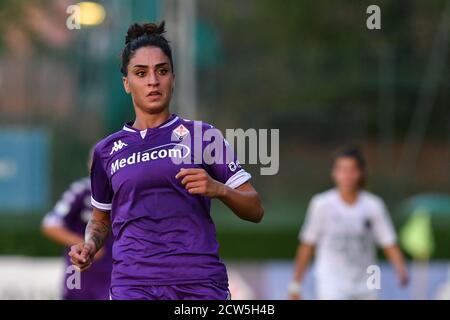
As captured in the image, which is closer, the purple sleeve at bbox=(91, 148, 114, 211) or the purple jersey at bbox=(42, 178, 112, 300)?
the purple sleeve at bbox=(91, 148, 114, 211)

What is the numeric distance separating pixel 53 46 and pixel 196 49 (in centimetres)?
261

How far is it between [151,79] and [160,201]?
0.58m

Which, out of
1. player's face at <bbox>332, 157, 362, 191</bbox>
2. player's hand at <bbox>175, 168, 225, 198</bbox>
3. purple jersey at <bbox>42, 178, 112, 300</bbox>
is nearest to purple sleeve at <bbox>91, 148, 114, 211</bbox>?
player's hand at <bbox>175, 168, 225, 198</bbox>

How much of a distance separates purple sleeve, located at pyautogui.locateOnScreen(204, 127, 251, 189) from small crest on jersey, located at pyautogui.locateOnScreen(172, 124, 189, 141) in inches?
4.4

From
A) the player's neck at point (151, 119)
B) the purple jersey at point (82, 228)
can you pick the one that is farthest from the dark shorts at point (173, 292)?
the purple jersey at point (82, 228)

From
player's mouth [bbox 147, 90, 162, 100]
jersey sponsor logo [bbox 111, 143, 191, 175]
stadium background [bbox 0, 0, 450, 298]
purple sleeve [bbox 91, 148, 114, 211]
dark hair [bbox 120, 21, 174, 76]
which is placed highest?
stadium background [bbox 0, 0, 450, 298]

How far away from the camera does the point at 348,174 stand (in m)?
9.09

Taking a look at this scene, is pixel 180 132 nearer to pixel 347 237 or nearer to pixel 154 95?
pixel 154 95

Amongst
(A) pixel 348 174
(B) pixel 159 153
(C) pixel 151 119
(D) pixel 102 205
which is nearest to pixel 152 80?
(C) pixel 151 119

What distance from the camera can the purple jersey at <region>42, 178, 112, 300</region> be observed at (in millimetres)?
8219

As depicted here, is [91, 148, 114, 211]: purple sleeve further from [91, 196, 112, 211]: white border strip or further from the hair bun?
the hair bun

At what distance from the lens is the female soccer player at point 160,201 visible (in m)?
5.18

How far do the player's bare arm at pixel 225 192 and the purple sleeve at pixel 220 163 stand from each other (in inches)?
1.8
